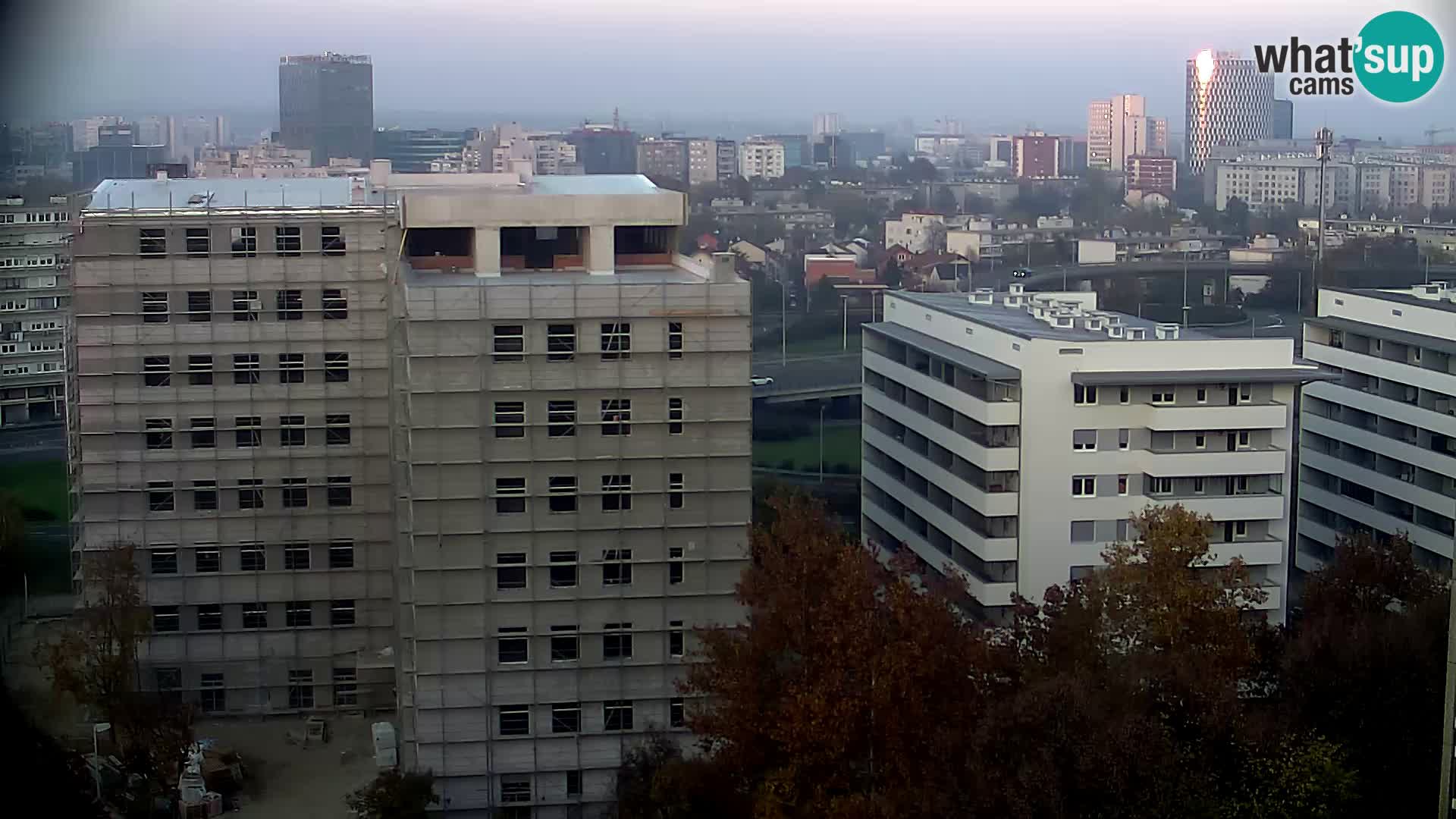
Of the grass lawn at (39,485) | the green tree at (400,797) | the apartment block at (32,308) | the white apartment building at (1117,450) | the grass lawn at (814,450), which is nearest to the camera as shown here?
the green tree at (400,797)

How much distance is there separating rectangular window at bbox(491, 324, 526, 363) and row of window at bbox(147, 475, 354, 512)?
62.2 inches

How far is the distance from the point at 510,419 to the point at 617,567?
525mm

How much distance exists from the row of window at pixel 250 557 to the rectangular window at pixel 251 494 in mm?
139

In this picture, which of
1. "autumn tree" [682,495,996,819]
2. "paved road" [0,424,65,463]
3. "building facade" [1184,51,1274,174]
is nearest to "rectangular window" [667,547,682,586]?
"autumn tree" [682,495,996,819]

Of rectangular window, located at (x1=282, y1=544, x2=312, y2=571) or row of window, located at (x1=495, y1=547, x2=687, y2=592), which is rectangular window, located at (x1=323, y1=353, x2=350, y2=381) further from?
row of window, located at (x1=495, y1=547, x2=687, y2=592)

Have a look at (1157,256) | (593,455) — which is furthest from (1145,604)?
(1157,256)

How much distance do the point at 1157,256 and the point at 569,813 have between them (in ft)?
40.2

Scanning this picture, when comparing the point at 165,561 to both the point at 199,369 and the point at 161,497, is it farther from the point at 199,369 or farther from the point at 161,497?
the point at 199,369

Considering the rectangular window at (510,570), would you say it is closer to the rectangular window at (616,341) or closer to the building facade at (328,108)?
the rectangular window at (616,341)

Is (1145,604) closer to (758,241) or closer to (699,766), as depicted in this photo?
(699,766)

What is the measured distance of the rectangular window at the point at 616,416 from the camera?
520 centimetres

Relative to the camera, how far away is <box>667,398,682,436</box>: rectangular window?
5234mm

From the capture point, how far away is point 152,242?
641cm

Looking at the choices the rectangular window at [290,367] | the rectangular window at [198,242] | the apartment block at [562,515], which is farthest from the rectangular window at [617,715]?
the rectangular window at [198,242]
